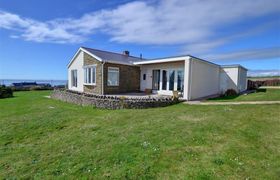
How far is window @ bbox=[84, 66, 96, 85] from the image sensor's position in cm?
1675

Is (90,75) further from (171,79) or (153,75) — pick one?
(171,79)

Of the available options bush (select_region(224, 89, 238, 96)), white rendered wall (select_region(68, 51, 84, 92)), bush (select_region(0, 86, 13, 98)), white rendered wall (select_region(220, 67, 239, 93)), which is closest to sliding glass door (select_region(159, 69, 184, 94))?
bush (select_region(224, 89, 238, 96))

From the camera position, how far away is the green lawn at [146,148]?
11.8 feet

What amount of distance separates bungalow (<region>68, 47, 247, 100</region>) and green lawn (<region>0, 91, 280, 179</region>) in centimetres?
673

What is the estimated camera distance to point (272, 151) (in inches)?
171

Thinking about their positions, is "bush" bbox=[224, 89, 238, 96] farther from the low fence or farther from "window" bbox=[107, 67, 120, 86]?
"window" bbox=[107, 67, 120, 86]

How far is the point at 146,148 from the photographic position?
473 cm

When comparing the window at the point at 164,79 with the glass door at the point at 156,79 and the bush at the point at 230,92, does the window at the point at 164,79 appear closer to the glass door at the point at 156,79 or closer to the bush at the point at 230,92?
the glass door at the point at 156,79

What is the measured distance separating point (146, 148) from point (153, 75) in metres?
12.9

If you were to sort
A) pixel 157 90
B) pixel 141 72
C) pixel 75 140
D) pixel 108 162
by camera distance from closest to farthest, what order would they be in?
1. pixel 108 162
2. pixel 75 140
3. pixel 157 90
4. pixel 141 72

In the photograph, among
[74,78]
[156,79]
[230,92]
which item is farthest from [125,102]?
[230,92]

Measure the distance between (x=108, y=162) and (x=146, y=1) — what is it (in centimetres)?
1091

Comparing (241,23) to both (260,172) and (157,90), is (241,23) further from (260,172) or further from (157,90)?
(260,172)

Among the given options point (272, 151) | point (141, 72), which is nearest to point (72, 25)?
point (141, 72)
